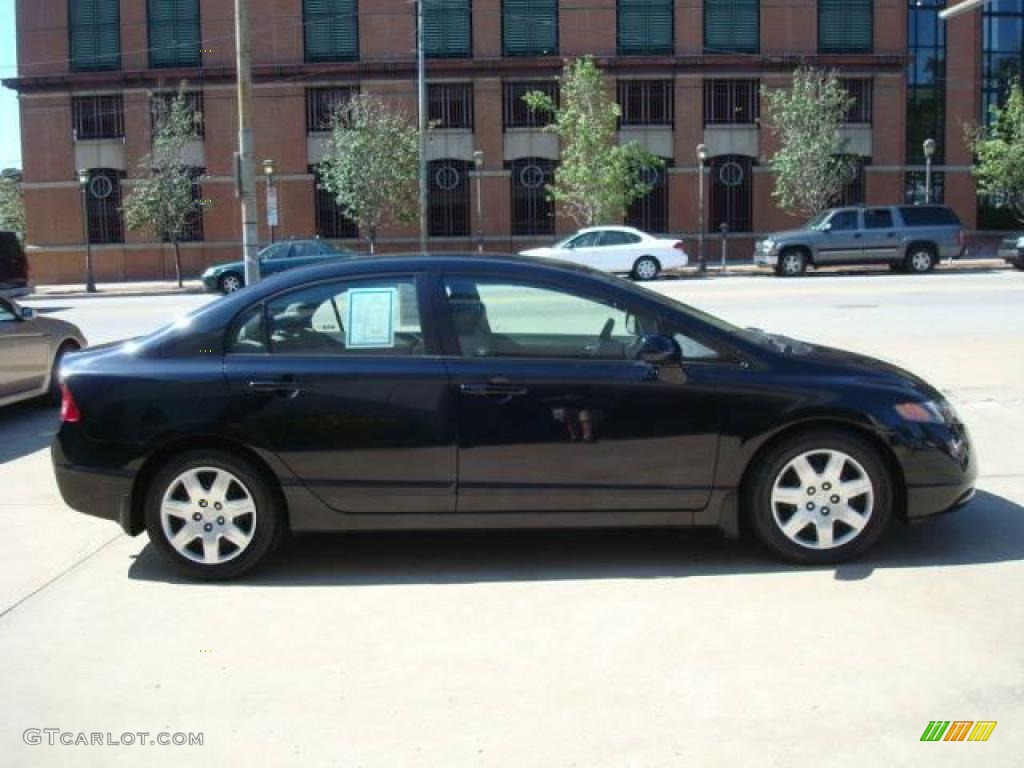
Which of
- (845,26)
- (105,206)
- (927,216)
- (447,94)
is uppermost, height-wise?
(845,26)

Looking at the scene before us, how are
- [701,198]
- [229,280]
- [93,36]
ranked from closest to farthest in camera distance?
[229,280] < [701,198] < [93,36]

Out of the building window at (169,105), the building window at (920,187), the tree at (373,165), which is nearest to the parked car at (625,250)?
the tree at (373,165)

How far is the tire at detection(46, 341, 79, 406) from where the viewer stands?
1099 cm

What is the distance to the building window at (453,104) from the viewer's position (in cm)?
3959

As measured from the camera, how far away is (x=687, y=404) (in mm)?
5461

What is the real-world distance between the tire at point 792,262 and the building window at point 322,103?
16.7 metres

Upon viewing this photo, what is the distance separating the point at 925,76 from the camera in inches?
1703

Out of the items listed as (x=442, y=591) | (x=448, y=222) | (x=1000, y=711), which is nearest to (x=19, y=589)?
(x=442, y=591)

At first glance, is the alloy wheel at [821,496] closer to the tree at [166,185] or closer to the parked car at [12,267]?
the parked car at [12,267]

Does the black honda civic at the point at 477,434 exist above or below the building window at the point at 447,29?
below

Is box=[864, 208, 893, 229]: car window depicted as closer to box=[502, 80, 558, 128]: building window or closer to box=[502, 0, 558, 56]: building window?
box=[502, 80, 558, 128]: building window

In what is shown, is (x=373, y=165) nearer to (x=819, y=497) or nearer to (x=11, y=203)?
(x=819, y=497)

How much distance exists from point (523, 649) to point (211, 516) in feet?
5.91

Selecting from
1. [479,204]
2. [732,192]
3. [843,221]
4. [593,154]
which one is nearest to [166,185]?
[479,204]
